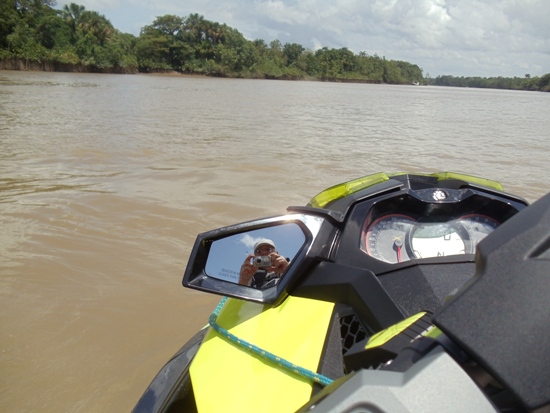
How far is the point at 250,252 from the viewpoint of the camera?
1.33m

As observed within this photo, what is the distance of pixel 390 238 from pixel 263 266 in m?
0.33

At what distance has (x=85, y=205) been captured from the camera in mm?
5852

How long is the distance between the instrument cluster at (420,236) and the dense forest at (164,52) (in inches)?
2170

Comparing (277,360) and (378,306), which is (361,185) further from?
(277,360)

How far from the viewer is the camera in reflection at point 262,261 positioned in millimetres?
1331

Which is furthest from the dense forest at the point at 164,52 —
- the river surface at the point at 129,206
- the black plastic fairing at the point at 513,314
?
the black plastic fairing at the point at 513,314

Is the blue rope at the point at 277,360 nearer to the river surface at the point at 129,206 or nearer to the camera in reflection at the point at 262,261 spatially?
the camera in reflection at the point at 262,261

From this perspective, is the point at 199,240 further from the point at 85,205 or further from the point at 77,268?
the point at 85,205

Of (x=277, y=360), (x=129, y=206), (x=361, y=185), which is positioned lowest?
(x=129, y=206)

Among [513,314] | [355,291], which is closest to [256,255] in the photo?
[355,291]

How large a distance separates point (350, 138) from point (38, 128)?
6.87m

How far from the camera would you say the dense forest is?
2163 inches

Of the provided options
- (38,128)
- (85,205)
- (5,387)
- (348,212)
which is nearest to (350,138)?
(38,128)

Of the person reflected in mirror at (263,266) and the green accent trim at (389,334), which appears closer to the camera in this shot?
the green accent trim at (389,334)
